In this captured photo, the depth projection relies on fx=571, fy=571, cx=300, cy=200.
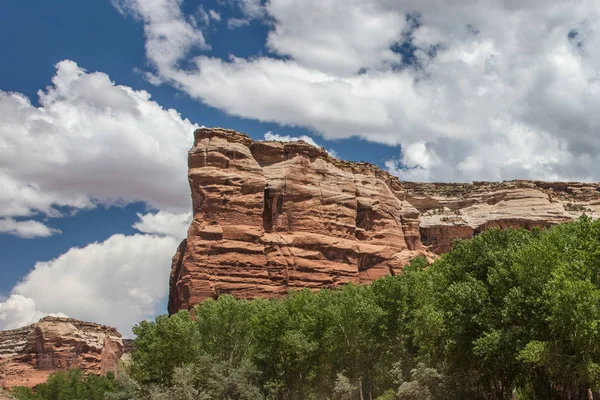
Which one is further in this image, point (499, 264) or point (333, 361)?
point (333, 361)

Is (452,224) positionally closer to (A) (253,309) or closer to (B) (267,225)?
(B) (267,225)

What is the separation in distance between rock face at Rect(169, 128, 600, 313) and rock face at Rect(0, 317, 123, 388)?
29.4m

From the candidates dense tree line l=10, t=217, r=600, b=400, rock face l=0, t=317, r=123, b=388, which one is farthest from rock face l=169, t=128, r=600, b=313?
rock face l=0, t=317, r=123, b=388

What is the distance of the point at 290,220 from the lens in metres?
84.5

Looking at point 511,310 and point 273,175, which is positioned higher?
point 273,175

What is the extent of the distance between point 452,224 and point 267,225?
37570 mm

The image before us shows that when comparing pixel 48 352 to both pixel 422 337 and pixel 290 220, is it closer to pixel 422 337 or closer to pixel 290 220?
pixel 290 220

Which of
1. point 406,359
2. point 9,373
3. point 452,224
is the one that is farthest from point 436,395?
point 9,373

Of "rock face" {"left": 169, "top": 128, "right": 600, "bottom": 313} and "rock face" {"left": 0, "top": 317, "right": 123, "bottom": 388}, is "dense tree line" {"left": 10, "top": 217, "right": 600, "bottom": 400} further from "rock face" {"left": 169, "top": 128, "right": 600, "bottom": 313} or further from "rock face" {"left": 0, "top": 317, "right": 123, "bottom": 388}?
"rock face" {"left": 0, "top": 317, "right": 123, "bottom": 388}

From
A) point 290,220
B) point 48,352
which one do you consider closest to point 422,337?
point 290,220

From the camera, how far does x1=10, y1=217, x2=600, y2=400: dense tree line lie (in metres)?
25.2

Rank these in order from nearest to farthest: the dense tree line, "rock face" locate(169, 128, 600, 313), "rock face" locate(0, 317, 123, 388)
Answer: the dense tree line → "rock face" locate(169, 128, 600, 313) → "rock face" locate(0, 317, 123, 388)

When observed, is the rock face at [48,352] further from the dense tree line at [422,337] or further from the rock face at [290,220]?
the dense tree line at [422,337]

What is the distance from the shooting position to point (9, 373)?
96375mm
